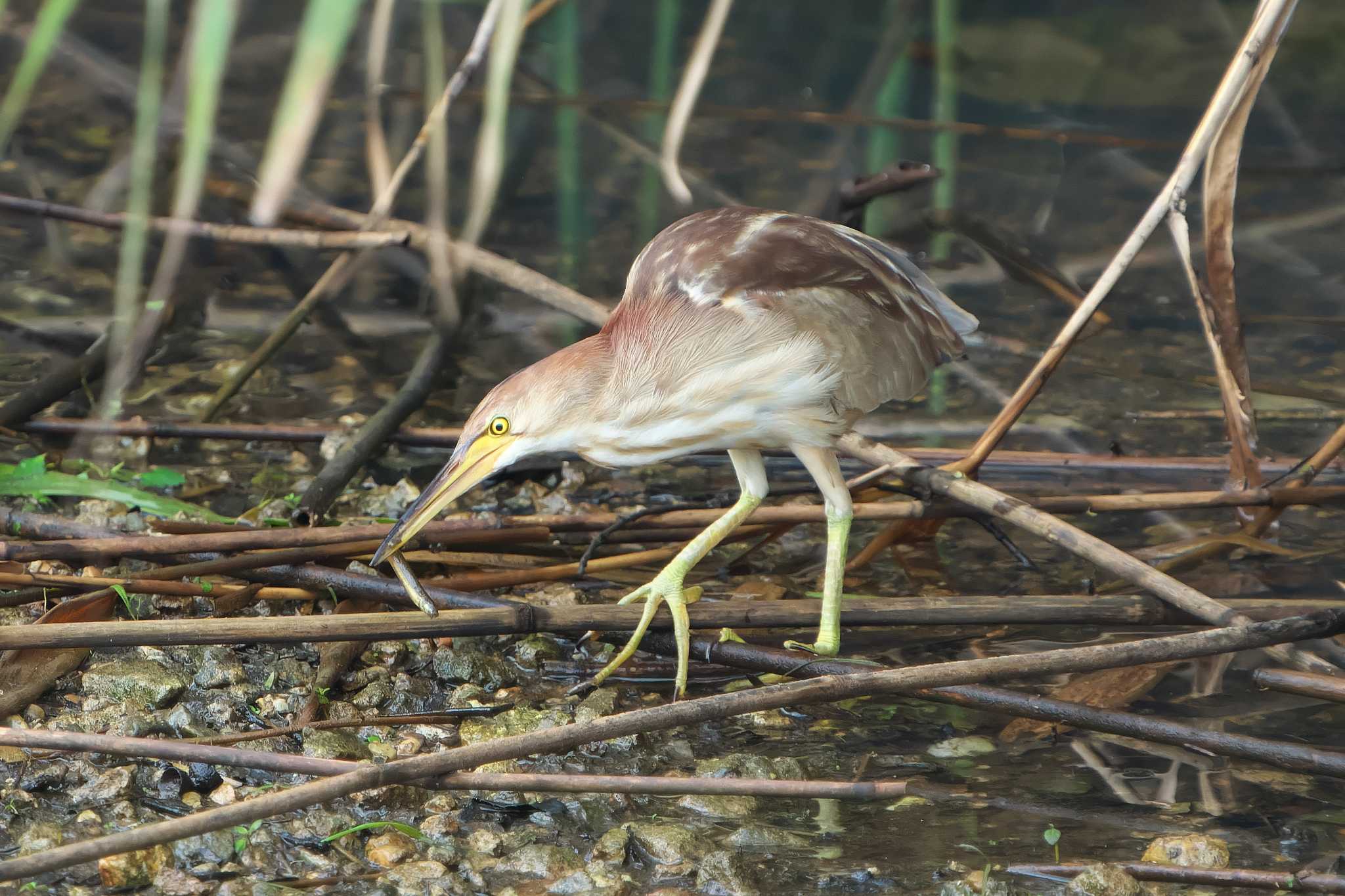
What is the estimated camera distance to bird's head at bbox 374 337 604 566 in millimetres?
2195

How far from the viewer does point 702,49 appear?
1058mm

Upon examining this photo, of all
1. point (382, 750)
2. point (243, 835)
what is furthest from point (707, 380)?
point (243, 835)

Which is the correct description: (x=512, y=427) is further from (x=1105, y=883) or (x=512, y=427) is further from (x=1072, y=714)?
(x=1105, y=883)

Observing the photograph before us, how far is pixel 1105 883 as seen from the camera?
1.72m

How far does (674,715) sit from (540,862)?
0.34 m

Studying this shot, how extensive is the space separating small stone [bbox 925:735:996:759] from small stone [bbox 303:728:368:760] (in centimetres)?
91

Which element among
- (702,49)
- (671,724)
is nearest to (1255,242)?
(671,724)

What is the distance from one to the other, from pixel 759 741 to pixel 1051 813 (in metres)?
0.48

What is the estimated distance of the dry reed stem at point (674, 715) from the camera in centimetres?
142

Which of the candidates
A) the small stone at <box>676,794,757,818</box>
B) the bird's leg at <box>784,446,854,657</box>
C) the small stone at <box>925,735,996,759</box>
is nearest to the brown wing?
the bird's leg at <box>784,446,854,657</box>

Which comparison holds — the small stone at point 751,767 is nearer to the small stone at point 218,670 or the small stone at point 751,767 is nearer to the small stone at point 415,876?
the small stone at point 415,876

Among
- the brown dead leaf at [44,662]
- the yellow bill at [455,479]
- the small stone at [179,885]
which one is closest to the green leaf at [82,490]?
the brown dead leaf at [44,662]

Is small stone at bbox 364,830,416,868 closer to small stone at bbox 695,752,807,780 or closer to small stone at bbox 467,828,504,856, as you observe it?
small stone at bbox 467,828,504,856

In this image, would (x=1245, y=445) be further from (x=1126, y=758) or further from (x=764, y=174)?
(x=764, y=174)
